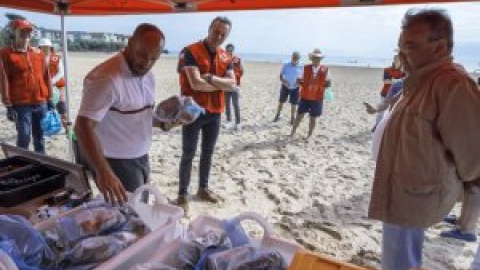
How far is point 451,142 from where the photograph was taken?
151 centimetres

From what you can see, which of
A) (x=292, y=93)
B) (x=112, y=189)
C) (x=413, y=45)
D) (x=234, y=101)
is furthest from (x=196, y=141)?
(x=292, y=93)

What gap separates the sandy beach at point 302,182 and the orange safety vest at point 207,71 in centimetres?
94

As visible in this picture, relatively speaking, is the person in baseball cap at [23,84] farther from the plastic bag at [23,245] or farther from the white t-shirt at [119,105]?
the plastic bag at [23,245]

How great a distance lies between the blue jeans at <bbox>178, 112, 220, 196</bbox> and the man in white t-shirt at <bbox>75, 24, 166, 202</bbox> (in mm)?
869

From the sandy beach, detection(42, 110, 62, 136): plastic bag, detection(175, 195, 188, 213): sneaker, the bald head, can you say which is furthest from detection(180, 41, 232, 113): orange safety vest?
detection(42, 110, 62, 136): plastic bag

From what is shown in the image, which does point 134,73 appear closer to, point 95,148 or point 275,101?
point 95,148

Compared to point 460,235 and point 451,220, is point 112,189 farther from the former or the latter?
point 451,220

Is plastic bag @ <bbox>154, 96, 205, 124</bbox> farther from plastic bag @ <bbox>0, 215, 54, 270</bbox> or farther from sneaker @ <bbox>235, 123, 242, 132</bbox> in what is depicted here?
sneaker @ <bbox>235, 123, 242, 132</bbox>

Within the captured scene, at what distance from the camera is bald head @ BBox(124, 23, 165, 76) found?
5.79 ft

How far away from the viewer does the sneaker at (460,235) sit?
116 inches

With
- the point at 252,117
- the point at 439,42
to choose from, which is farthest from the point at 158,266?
the point at 252,117

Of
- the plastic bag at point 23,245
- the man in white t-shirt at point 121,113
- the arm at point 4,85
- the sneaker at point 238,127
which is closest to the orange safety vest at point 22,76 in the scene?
the arm at point 4,85

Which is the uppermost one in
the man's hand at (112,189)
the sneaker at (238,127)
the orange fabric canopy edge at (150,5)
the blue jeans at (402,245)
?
the orange fabric canopy edge at (150,5)

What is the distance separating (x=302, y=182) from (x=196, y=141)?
163cm
